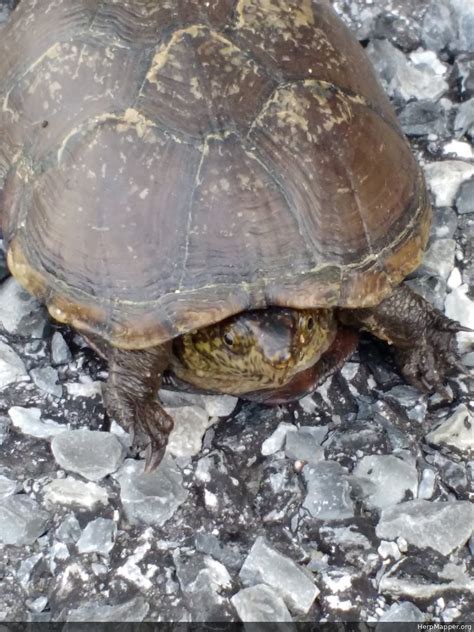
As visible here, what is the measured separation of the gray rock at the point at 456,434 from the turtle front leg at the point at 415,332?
0.15 meters

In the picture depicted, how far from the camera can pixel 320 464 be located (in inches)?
99.5

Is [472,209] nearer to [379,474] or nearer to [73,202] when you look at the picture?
[379,474]

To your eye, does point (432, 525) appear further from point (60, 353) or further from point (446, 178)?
point (446, 178)

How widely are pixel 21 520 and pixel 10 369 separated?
56cm

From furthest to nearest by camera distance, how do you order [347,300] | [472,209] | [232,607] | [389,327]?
[472,209]
[389,327]
[347,300]
[232,607]

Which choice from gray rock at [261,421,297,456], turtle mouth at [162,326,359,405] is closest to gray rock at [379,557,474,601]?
gray rock at [261,421,297,456]

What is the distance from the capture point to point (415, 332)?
2.72 m

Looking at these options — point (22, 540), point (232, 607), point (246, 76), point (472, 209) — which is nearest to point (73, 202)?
point (246, 76)

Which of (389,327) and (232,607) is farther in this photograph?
(389,327)

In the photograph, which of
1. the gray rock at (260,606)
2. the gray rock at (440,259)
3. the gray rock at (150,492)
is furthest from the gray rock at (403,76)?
the gray rock at (260,606)

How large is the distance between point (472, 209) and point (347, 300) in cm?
106

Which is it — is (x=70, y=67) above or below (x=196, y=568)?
above

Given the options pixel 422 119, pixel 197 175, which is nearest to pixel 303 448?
pixel 197 175

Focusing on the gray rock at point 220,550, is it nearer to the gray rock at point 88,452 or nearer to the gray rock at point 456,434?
the gray rock at point 88,452
